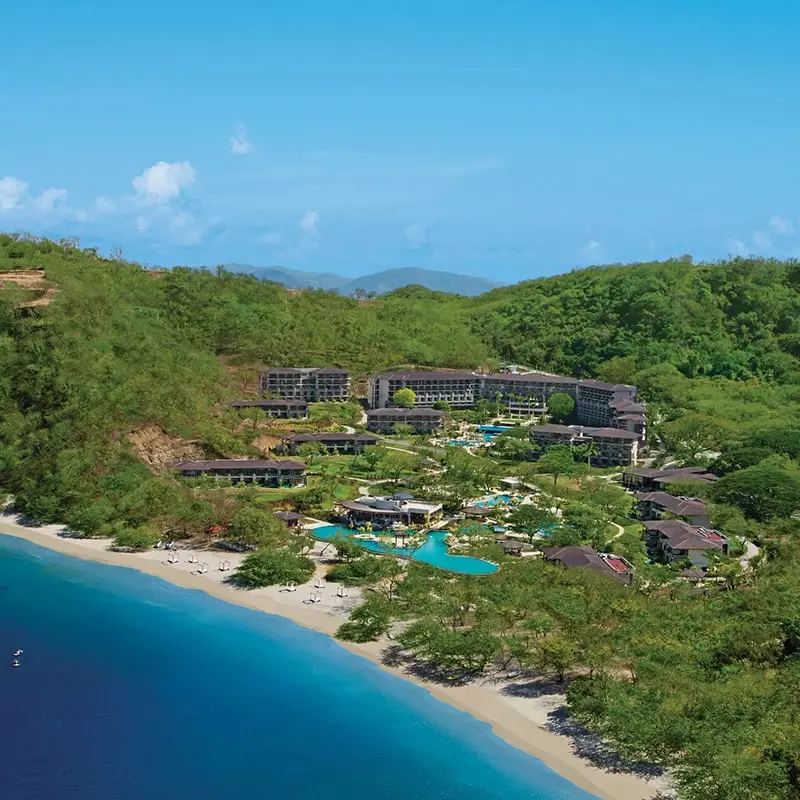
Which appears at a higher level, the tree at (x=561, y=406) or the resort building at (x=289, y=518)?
the tree at (x=561, y=406)

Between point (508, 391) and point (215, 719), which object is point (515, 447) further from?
point (215, 719)

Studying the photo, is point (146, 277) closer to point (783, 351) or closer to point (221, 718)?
point (783, 351)

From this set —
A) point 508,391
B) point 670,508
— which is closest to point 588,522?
point 670,508

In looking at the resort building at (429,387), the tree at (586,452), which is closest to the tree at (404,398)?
the resort building at (429,387)

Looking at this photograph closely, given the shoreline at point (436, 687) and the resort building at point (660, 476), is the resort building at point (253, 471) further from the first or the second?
the resort building at point (660, 476)

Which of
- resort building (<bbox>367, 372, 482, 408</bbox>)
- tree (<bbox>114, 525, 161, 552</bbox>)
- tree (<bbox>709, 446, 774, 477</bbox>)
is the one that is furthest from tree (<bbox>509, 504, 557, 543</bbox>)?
resort building (<bbox>367, 372, 482, 408</bbox>)

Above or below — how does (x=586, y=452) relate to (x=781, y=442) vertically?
below

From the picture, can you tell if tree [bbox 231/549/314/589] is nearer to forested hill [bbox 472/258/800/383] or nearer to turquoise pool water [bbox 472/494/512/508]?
turquoise pool water [bbox 472/494/512/508]
